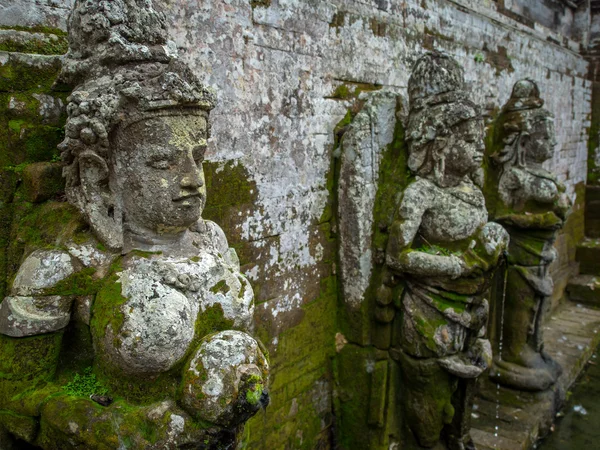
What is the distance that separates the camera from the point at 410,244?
389 cm

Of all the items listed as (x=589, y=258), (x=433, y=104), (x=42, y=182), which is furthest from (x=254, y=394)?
(x=589, y=258)

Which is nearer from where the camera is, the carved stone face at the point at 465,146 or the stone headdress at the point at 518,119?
the carved stone face at the point at 465,146

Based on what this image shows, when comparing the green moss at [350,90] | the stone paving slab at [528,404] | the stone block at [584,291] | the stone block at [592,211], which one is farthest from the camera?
the stone block at [592,211]

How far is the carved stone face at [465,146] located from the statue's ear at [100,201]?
95.4 inches

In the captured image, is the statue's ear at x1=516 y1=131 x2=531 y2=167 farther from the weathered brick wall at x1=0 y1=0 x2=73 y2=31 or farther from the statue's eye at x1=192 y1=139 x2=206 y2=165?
the weathered brick wall at x1=0 y1=0 x2=73 y2=31

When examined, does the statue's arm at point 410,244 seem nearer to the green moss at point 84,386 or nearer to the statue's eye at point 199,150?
the statue's eye at point 199,150

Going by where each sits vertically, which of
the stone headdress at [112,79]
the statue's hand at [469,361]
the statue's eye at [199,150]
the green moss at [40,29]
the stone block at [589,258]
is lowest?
the stone block at [589,258]

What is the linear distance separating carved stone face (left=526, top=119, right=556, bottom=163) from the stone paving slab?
8.45 ft

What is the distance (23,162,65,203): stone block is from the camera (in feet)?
7.66

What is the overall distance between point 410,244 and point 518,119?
2.39m

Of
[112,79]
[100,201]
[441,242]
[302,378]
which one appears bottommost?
[302,378]

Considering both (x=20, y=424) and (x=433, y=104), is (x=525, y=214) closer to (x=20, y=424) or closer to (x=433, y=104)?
(x=433, y=104)

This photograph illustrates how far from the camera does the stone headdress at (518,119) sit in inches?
213

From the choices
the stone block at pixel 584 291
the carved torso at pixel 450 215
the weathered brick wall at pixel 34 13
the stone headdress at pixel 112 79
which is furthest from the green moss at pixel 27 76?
the stone block at pixel 584 291
